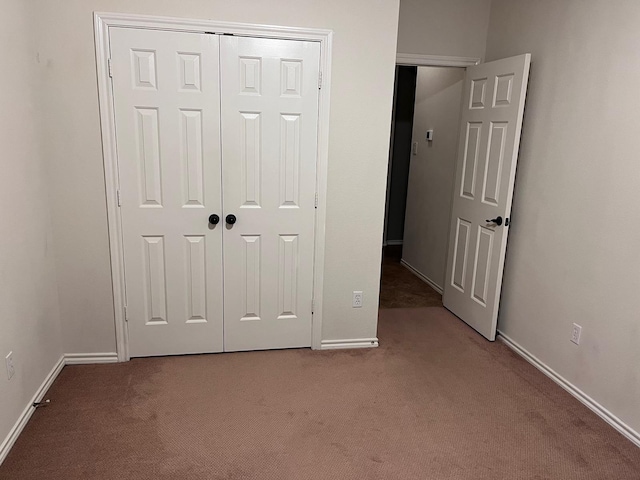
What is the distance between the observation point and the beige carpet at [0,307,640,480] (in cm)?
212

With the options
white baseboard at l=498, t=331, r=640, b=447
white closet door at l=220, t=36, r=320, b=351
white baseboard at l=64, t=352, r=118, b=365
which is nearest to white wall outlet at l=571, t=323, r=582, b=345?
white baseboard at l=498, t=331, r=640, b=447

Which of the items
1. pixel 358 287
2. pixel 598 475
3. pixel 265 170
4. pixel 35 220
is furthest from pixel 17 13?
pixel 598 475

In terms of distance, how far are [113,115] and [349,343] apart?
208 centimetres

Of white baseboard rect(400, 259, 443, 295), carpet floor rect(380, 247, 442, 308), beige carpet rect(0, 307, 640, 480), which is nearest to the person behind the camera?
beige carpet rect(0, 307, 640, 480)

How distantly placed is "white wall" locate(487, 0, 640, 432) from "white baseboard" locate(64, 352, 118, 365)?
8.94 ft

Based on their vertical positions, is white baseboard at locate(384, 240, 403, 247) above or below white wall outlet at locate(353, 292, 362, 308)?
below

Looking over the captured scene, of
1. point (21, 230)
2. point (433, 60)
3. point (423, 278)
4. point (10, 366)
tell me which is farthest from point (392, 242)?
point (10, 366)

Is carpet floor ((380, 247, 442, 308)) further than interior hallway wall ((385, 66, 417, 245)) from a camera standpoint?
No

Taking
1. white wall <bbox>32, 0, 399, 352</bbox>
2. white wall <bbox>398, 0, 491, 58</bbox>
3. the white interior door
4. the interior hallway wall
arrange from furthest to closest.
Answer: the interior hallway wall → white wall <bbox>398, 0, 491, 58</bbox> → the white interior door → white wall <bbox>32, 0, 399, 352</bbox>

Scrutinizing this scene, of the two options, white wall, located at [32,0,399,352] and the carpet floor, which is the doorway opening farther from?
white wall, located at [32,0,399,352]

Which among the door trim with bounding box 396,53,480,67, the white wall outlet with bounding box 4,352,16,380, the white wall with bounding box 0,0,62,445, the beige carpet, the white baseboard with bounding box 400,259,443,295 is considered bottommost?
the beige carpet

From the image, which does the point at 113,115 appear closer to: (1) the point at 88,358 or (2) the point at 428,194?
(1) the point at 88,358

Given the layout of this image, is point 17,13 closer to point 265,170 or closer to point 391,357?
point 265,170

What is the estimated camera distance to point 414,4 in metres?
3.63
